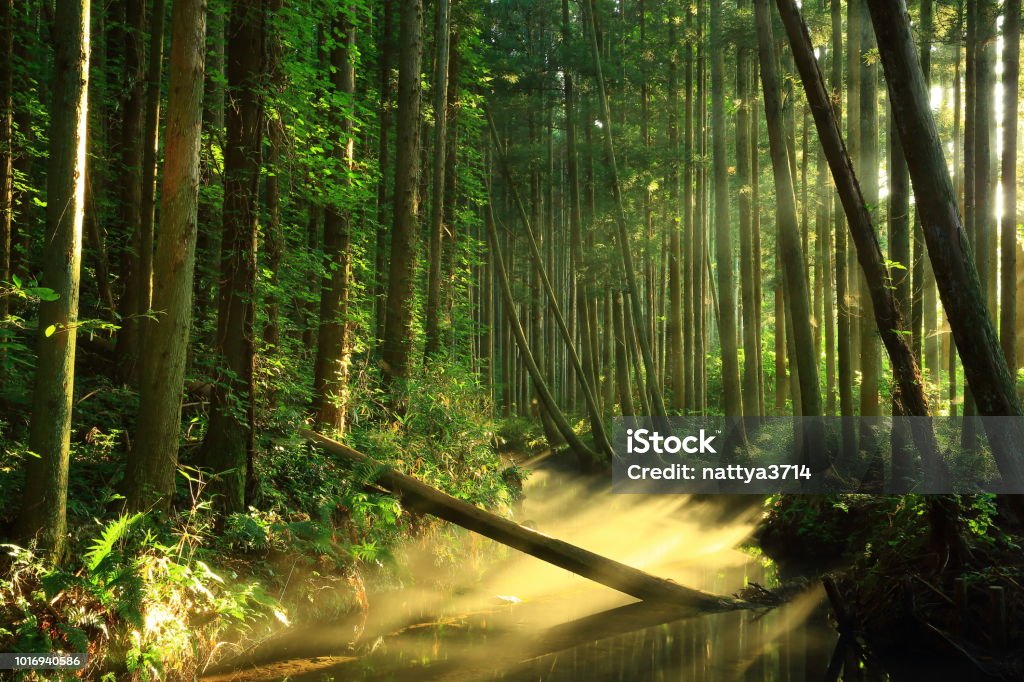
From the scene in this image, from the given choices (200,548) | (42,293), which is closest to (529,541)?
(200,548)

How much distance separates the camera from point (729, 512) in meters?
14.2

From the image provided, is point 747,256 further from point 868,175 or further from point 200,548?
point 200,548

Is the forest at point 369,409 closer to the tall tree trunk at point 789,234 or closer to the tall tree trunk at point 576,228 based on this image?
the tall tree trunk at point 789,234

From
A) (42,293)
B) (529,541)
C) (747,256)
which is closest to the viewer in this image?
(42,293)

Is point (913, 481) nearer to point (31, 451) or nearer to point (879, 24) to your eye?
point (879, 24)

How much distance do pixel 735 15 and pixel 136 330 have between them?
11.3 meters

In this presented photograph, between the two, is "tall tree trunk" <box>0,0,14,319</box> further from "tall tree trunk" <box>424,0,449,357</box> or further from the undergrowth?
"tall tree trunk" <box>424,0,449,357</box>

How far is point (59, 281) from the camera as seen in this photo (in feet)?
15.6

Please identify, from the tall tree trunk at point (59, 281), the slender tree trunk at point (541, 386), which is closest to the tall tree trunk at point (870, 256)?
the tall tree trunk at point (59, 281)

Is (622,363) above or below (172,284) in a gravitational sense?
below

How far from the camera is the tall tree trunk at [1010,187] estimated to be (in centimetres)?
995

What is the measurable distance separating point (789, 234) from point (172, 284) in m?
8.89

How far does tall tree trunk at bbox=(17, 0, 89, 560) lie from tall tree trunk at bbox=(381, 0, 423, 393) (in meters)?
6.23

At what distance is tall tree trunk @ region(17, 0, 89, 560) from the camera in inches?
185
